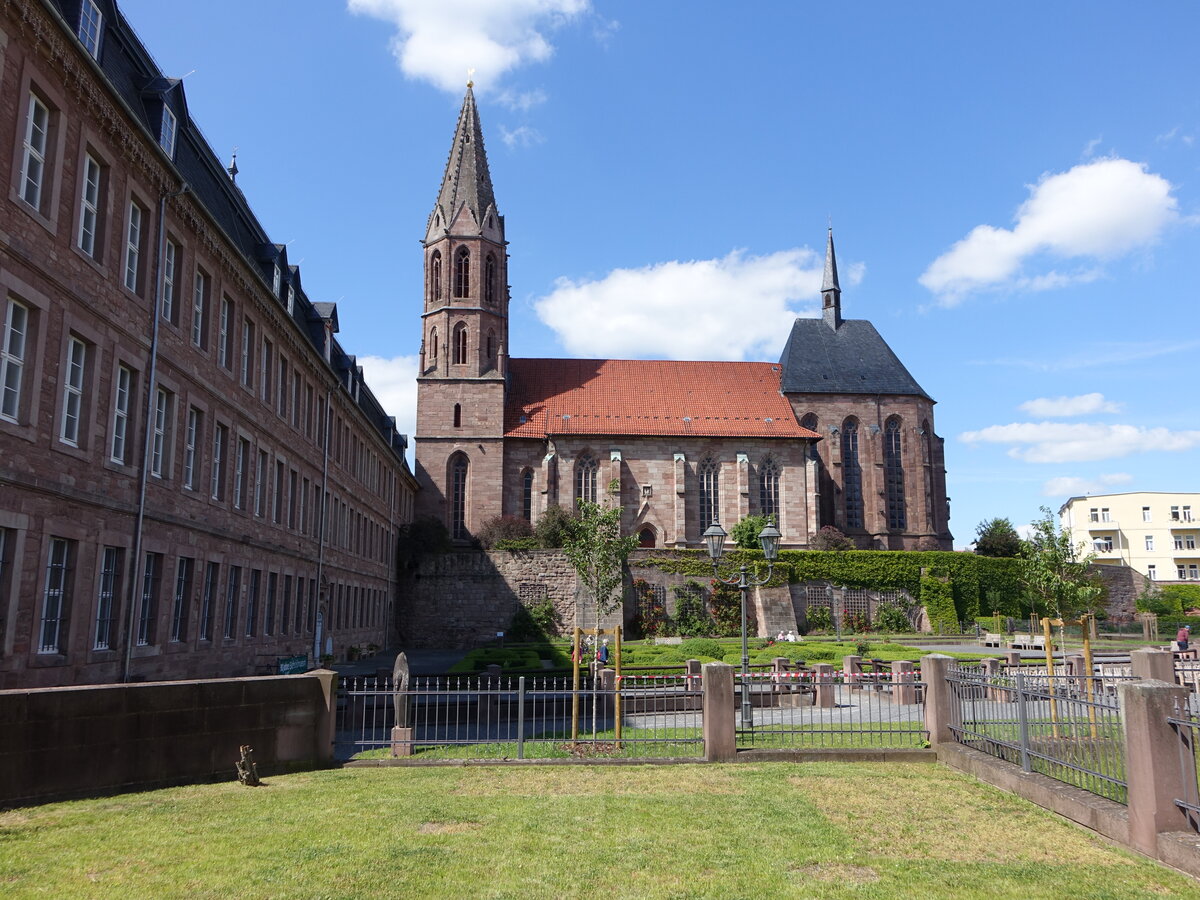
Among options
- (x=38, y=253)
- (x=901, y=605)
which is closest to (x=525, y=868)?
(x=38, y=253)

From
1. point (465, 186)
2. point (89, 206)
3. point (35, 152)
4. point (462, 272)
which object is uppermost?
point (465, 186)

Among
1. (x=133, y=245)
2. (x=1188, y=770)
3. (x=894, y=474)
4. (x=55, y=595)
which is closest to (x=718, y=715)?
(x=1188, y=770)

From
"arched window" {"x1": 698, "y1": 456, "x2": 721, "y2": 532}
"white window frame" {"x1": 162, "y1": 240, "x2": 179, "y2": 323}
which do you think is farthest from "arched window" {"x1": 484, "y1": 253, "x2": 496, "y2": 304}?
"white window frame" {"x1": 162, "y1": 240, "x2": 179, "y2": 323}

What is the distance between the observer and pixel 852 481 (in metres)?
61.4

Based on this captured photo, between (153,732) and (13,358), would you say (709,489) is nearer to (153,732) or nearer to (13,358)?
(13,358)

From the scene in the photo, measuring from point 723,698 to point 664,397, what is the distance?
48269 mm

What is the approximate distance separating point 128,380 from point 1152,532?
298 ft

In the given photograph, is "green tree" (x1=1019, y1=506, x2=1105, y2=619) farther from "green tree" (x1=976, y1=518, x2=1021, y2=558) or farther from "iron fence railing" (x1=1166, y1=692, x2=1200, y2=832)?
"green tree" (x1=976, y1=518, x2=1021, y2=558)

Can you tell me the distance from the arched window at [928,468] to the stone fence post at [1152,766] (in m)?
55.3

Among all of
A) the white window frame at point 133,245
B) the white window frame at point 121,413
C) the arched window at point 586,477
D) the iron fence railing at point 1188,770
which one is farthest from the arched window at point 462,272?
the iron fence railing at point 1188,770

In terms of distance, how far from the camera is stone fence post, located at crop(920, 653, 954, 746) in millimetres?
12758

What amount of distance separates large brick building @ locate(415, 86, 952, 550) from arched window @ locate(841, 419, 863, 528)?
0.09 m

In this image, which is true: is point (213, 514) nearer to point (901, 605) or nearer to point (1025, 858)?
point (1025, 858)

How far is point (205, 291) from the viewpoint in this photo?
19297mm
